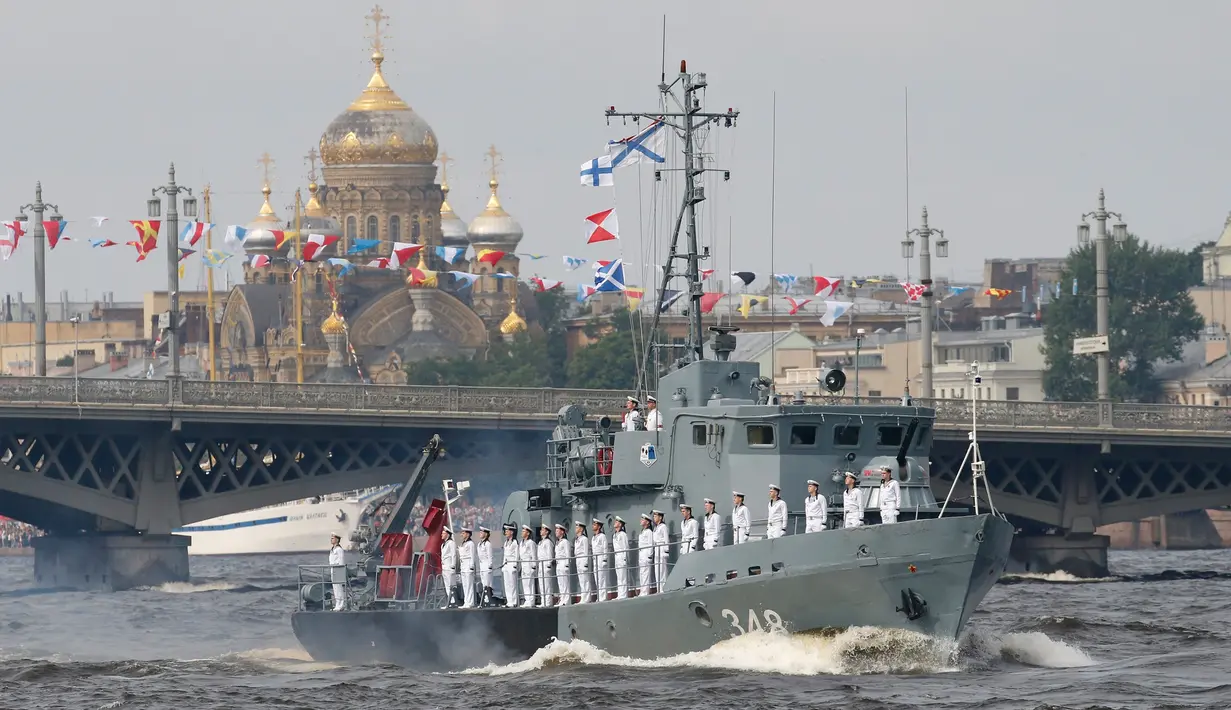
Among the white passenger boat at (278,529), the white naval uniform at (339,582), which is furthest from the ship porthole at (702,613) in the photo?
the white passenger boat at (278,529)

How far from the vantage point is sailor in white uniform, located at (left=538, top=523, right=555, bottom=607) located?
165ft

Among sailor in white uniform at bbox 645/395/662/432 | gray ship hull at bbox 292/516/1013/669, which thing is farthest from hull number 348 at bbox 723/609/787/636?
sailor in white uniform at bbox 645/395/662/432

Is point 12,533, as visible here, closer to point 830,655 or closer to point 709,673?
point 709,673

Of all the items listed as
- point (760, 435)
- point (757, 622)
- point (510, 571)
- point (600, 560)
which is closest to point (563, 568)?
point (600, 560)

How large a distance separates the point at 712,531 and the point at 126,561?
5048 centimetres

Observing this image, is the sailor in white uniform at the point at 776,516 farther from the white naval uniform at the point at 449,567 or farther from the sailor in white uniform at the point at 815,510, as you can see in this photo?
the white naval uniform at the point at 449,567

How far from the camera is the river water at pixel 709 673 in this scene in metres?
45.0

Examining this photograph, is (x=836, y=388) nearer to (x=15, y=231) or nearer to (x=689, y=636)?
(x=689, y=636)

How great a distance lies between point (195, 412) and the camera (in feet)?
297

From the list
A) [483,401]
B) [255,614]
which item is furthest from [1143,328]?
[255,614]

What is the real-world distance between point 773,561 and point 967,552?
321cm

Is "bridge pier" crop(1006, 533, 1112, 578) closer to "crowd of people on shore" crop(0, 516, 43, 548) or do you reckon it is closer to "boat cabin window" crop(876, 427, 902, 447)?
"boat cabin window" crop(876, 427, 902, 447)

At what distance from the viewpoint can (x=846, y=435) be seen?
47594 millimetres

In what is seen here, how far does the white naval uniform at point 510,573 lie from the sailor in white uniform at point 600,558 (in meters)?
2.31
